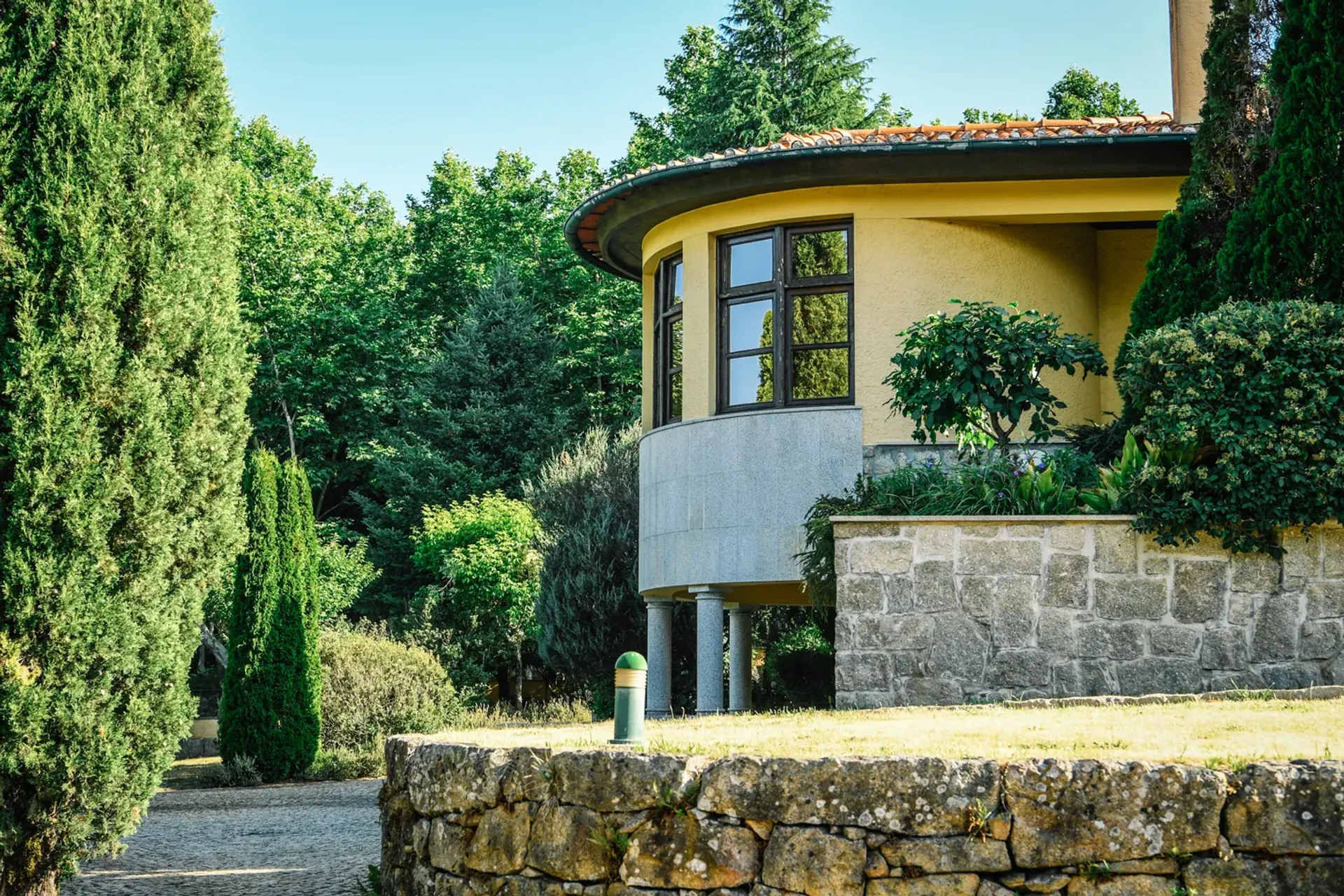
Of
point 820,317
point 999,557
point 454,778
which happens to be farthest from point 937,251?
point 454,778

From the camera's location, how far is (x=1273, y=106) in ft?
36.8

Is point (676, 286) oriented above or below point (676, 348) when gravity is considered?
above

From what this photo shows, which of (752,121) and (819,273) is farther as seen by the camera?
(752,121)

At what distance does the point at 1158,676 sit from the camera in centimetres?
921

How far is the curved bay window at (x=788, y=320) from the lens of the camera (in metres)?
13.3

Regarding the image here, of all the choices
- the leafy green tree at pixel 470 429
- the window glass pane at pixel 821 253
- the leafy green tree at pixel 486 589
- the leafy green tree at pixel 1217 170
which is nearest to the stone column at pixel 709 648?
the window glass pane at pixel 821 253

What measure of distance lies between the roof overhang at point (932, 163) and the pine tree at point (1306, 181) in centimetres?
185

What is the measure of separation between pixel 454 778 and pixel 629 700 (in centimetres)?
82

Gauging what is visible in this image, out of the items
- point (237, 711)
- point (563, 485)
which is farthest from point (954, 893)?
point (563, 485)

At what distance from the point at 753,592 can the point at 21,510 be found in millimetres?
8198

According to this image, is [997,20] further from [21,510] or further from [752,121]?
[752,121]

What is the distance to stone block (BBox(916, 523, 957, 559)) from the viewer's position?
383 inches

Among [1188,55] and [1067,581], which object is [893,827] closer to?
[1067,581]

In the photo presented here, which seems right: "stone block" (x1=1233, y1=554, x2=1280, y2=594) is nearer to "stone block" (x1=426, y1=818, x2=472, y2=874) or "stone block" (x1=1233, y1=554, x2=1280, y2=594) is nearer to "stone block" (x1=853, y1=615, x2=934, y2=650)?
"stone block" (x1=853, y1=615, x2=934, y2=650)
